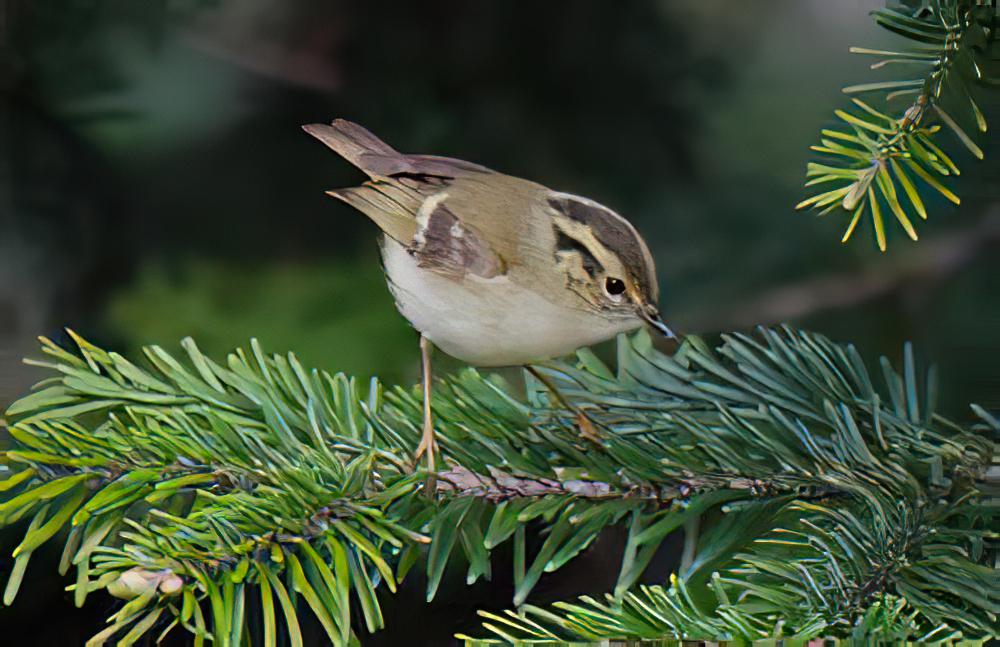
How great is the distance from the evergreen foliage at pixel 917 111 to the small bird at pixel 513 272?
142 millimetres

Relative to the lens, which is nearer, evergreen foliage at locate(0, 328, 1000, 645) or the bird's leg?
evergreen foliage at locate(0, 328, 1000, 645)

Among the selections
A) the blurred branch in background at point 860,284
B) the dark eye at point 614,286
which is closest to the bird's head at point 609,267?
the dark eye at point 614,286

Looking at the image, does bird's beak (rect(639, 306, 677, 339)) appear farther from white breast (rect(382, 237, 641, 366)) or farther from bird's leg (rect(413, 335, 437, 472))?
bird's leg (rect(413, 335, 437, 472))

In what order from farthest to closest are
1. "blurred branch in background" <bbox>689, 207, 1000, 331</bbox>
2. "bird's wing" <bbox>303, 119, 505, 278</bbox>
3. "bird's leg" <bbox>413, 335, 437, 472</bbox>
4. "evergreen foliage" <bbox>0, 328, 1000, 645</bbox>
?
1. "blurred branch in background" <bbox>689, 207, 1000, 331</bbox>
2. "bird's wing" <bbox>303, 119, 505, 278</bbox>
3. "bird's leg" <bbox>413, 335, 437, 472</bbox>
4. "evergreen foliage" <bbox>0, 328, 1000, 645</bbox>

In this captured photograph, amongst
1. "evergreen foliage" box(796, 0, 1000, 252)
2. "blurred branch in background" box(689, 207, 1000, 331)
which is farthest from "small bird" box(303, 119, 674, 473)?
"blurred branch in background" box(689, 207, 1000, 331)

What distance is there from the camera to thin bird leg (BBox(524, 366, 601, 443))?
0.50 meters

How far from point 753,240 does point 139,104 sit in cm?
65

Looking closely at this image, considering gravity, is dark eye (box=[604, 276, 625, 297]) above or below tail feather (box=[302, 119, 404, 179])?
below

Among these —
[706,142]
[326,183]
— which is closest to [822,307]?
[706,142]

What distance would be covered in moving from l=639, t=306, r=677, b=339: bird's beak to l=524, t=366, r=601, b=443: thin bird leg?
0.07 meters

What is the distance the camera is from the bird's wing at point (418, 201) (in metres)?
0.61

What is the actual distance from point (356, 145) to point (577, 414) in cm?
29

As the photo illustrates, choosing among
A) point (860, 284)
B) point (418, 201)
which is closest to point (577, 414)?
point (418, 201)

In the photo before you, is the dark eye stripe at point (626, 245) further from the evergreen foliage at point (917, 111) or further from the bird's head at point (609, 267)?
the evergreen foliage at point (917, 111)
